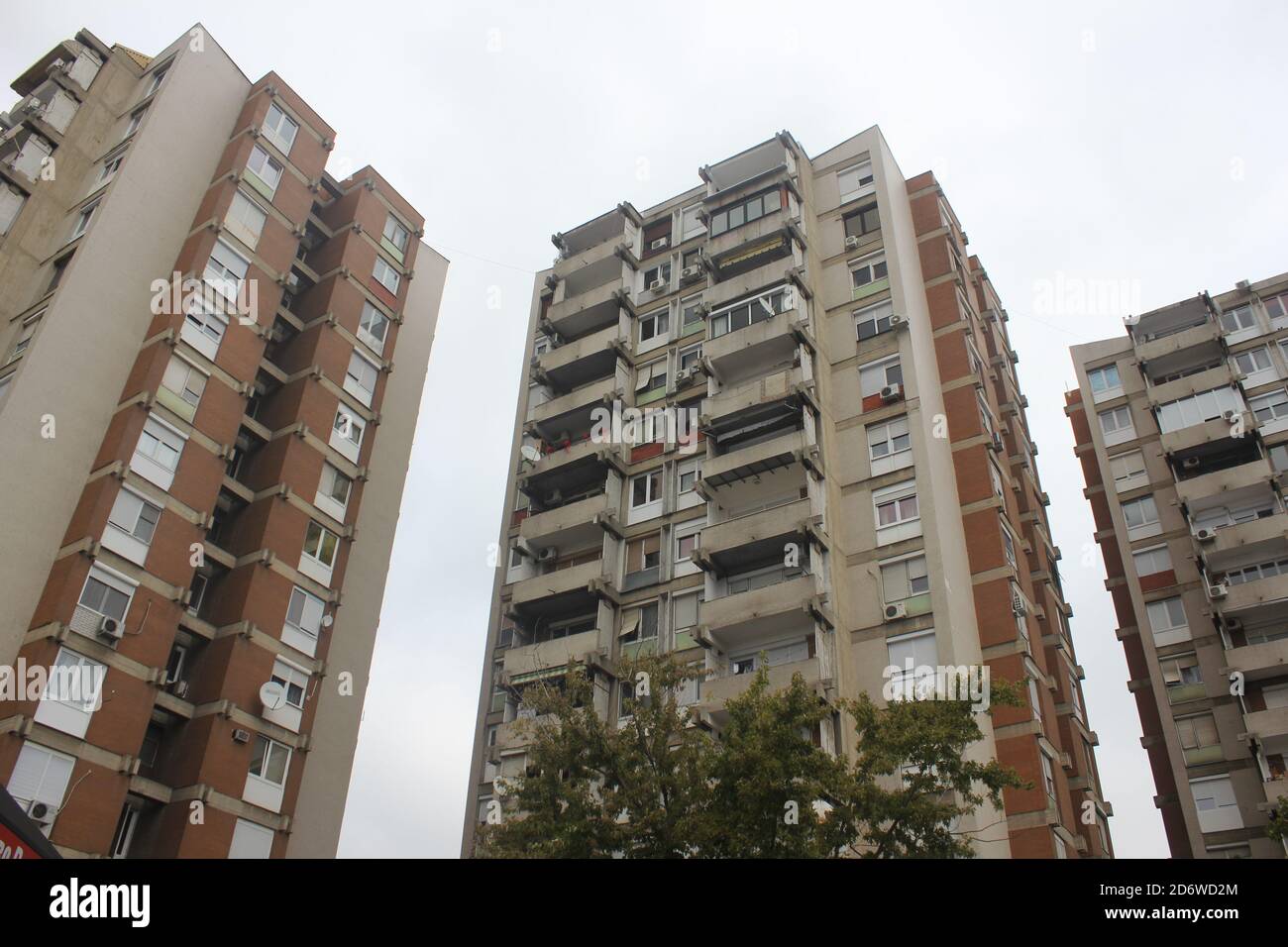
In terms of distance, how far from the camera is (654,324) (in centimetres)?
4262

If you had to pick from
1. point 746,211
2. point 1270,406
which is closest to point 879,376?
point 746,211

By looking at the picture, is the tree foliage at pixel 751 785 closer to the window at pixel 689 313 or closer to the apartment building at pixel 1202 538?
the apartment building at pixel 1202 538

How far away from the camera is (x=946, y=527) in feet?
104

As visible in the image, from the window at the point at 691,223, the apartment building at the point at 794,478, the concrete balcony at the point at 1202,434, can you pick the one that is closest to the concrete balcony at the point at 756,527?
the apartment building at the point at 794,478

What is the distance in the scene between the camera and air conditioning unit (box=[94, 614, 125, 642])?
89.5ft

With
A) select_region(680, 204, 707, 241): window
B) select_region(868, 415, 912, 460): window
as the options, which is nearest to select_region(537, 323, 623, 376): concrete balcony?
select_region(680, 204, 707, 241): window

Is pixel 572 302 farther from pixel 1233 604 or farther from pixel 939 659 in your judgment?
pixel 1233 604

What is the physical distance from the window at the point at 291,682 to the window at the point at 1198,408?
3452cm

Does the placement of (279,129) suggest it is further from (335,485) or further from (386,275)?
(335,485)

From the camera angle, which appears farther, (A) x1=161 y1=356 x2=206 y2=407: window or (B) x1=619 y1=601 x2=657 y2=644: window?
(B) x1=619 y1=601 x2=657 y2=644: window

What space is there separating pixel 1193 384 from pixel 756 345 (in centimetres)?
1993

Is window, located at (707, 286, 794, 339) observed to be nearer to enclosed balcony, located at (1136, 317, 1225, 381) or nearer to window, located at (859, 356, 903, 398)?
window, located at (859, 356, 903, 398)

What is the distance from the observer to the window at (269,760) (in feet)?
98.9

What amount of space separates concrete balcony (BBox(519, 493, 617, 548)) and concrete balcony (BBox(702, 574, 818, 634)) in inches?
256
